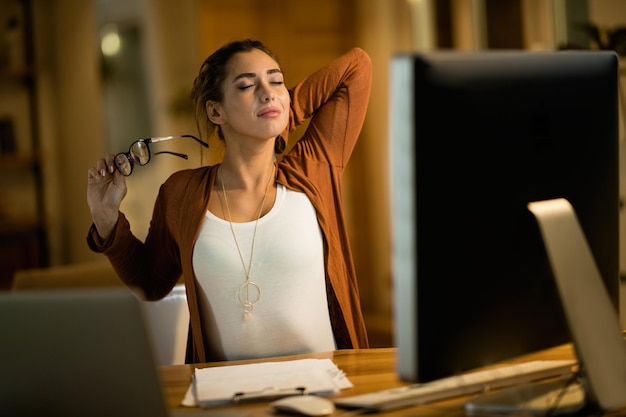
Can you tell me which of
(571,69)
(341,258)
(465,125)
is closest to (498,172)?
(465,125)

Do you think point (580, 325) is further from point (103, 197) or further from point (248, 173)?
point (103, 197)

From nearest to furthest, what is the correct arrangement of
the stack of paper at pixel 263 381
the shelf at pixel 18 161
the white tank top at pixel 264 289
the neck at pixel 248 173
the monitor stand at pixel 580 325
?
the monitor stand at pixel 580 325, the stack of paper at pixel 263 381, the white tank top at pixel 264 289, the neck at pixel 248 173, the shelf at pixel 18 161

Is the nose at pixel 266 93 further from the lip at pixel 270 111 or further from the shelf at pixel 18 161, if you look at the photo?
the shelf at pixel 18 161

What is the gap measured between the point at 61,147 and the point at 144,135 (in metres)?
1.06

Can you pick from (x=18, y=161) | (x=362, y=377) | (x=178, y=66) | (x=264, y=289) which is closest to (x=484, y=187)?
(x=362, y=377)

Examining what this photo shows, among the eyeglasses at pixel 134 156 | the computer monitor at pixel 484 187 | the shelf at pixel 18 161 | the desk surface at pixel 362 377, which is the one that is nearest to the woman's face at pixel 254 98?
the eyeglasses at pixel 134 156

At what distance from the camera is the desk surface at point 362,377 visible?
146cm

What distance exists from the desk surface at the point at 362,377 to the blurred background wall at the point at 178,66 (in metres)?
3.49

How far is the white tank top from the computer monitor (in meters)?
0.76

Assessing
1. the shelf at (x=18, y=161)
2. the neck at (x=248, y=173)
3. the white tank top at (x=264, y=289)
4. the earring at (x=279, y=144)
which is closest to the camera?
the white tank top at (x=264, y=289)

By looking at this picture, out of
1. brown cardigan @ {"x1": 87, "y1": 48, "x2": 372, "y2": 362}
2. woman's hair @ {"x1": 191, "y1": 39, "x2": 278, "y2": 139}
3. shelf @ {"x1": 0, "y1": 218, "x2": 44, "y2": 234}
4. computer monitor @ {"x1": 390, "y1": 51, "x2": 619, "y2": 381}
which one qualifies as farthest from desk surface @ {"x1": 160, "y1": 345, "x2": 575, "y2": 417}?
shelf @ {"x1": 0, "y1": 218, "x2": 44, "y2": 234}

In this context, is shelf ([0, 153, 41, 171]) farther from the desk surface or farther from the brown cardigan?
the desk surface

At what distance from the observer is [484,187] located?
1.34 metres

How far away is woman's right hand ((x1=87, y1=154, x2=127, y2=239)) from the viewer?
7.11 ft
